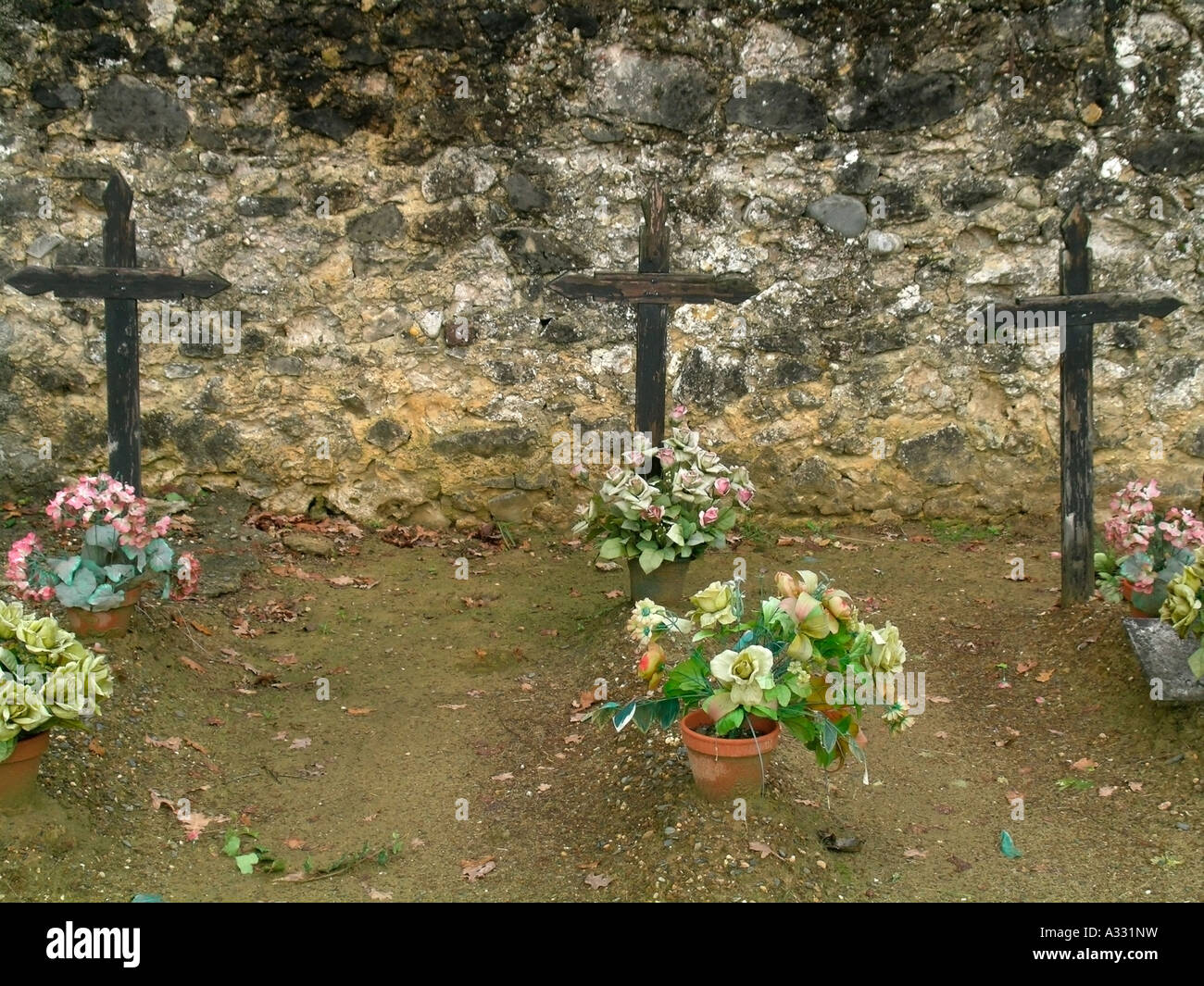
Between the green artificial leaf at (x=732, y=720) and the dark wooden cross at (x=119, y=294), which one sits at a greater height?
the dark wooden cross at (x=119, y=294)

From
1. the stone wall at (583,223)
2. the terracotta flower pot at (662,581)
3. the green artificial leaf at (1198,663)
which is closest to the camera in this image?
the green artificial leaf at (1198,663)

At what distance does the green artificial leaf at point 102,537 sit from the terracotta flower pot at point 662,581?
211cm

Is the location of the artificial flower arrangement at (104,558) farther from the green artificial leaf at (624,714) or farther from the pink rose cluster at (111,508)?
the green artificial leaf at (624,714)

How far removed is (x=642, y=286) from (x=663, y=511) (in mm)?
1015

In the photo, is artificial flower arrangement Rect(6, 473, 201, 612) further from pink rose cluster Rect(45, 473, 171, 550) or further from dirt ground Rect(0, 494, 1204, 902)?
dirt ground Rect(0, 494, 1204, 902)

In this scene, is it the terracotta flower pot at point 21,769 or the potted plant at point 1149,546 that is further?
the potted plant at point 1149,546

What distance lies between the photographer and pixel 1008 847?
148 inches

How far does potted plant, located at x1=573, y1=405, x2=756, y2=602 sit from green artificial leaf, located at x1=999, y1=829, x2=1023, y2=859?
188cm

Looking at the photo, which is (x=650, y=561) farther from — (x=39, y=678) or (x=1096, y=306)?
(x=39, y=678)

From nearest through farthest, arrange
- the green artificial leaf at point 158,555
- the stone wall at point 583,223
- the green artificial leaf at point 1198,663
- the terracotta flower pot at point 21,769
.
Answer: the terracotta flower pot at point 21,769
the green artificial leaf at point 1198,663
the green artificial leaf at point 158,555
the stone wall at point 583,223

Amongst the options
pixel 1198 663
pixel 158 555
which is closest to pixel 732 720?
pixel 1198 663

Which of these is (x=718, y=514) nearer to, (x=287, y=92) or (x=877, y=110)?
(x=877, y=110)

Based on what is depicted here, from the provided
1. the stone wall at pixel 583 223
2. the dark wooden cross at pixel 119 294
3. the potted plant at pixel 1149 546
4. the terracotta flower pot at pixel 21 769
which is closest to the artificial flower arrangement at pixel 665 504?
the stone wall at pixel 583 223

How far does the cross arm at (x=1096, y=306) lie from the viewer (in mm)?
5305
